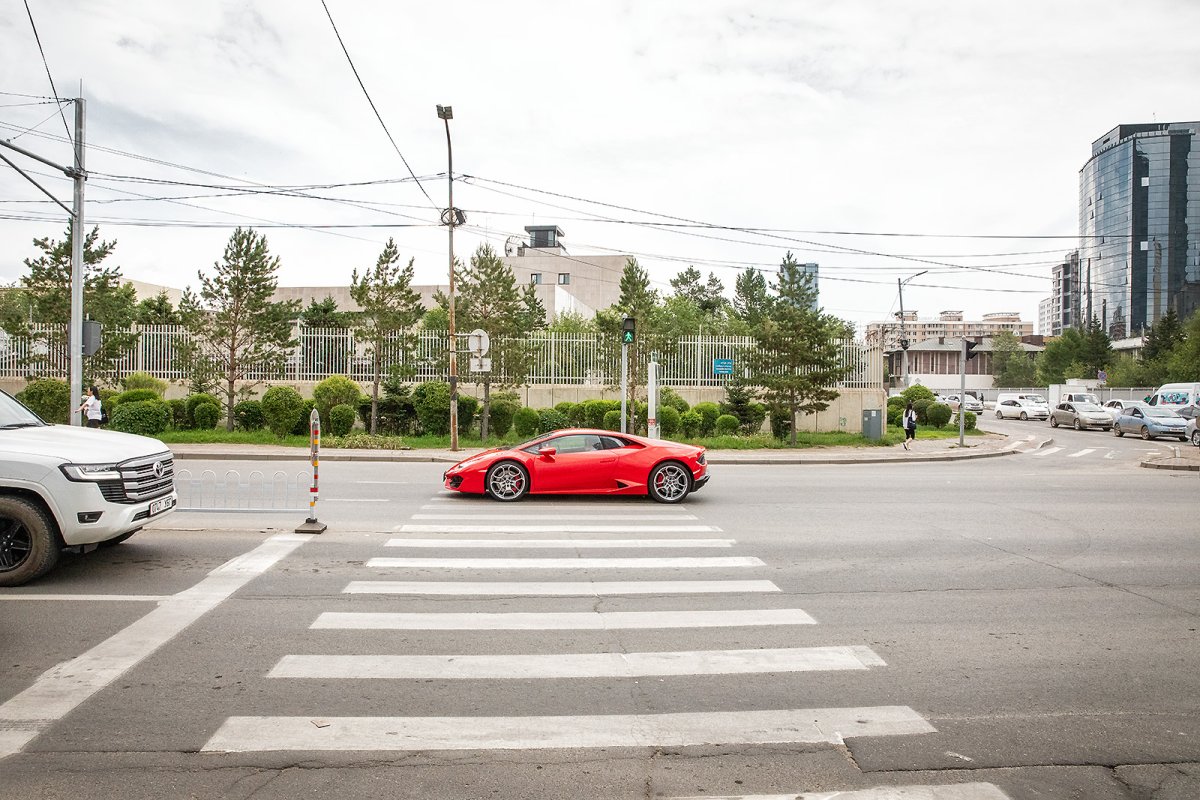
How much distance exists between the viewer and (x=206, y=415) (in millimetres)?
24625

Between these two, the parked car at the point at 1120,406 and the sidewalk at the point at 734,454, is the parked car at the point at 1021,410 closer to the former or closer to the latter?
the parked car at the point at 1120,406

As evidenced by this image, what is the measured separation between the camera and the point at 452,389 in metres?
22.2

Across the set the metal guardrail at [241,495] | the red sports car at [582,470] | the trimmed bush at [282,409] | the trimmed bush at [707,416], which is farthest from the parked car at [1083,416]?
the metal guardrail at [241,495]

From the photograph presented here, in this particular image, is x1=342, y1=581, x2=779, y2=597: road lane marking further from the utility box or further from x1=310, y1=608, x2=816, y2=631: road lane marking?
the utility box

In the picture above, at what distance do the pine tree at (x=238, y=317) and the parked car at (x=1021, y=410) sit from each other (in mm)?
42687

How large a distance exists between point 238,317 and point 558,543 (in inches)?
751

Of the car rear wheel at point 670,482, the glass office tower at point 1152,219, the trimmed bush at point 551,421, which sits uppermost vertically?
the glass office tower at point 1152,219

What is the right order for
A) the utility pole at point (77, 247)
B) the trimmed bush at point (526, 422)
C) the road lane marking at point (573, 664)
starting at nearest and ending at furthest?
1. the road lane marking at point (573, 664)
2. the utility pole at point (77, 247)
3. the trimmed bush at point (526, 422)

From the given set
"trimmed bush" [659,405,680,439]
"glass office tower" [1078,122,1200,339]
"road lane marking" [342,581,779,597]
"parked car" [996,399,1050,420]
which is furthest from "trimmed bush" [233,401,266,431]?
"glass office tower" [1078,122,1200,339]

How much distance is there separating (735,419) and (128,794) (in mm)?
23656

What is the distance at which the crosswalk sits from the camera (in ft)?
13.8

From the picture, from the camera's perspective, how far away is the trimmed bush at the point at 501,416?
81.5ft

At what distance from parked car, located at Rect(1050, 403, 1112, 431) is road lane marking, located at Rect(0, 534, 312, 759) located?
137 ft

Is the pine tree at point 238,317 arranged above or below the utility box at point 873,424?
above
